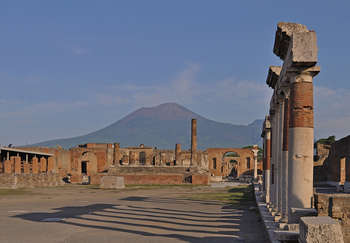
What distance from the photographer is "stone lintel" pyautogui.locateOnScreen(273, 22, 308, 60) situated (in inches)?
396

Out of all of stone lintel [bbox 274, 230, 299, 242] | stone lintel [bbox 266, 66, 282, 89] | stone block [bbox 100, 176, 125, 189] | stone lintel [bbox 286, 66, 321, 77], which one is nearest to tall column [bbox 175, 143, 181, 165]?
stone block [bbox 100, 176, 125, 189]

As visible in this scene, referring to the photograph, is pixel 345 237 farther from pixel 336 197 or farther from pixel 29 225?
pixel 29 225

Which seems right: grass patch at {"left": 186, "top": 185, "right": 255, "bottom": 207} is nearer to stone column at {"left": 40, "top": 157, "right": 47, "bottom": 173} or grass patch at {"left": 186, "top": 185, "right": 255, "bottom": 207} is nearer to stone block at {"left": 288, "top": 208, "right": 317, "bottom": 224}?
stone block at {"left": 288, "top": 208, "right": 317, "bottom": 224}

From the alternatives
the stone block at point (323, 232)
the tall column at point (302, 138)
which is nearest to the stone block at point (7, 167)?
the tall column at point (302, 138)

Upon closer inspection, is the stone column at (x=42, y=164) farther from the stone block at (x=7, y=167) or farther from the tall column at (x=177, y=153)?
the tall column at (x=177, y=153)

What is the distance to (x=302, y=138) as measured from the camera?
959cm

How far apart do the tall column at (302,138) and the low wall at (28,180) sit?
29043 mm

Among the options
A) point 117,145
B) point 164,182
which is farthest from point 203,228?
point 117,145

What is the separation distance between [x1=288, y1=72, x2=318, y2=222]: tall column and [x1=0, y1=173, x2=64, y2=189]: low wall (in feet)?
95.3

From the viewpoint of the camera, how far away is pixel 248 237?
35.3 feet

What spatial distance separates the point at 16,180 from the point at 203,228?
86.2 feet

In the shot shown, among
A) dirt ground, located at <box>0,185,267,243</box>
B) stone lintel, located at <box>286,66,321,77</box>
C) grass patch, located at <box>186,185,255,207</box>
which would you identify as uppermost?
stone lintel, located at <box>286,66,321,77</box>

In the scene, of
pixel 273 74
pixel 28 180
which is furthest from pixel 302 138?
pixel 28 180

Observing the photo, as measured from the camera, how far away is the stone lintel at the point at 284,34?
10.0m
